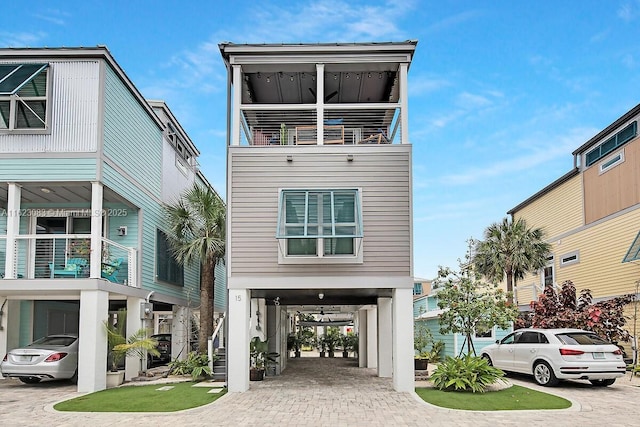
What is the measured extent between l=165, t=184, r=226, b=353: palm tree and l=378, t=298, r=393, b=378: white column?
609 cm

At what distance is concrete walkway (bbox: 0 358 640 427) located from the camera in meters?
11.2

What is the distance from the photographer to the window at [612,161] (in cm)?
2292

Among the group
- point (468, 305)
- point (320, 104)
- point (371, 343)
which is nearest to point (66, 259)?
point (320, 104)

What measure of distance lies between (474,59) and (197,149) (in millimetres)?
14418

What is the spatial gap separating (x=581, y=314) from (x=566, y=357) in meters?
4.92

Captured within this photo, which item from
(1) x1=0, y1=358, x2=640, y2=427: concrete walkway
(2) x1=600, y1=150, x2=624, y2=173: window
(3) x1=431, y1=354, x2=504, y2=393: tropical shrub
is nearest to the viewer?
(1) x1=0, y1=358, x2=640, y2=427: concrete walkway

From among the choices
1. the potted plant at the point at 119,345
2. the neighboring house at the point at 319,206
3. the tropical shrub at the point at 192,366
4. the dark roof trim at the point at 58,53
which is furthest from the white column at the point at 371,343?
the dark roof trim at the point at 58,53

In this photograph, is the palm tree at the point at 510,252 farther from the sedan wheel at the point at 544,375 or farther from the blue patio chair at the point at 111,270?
the blue patio chair at the point at 111,270

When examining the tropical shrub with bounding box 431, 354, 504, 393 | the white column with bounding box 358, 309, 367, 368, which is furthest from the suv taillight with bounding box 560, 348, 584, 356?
the white column with bounding box 358, 309, 367, 368

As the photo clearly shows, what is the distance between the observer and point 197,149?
29.2 meters

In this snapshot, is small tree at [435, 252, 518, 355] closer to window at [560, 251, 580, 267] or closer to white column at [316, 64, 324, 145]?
white column at [316, 64, 324, 145]

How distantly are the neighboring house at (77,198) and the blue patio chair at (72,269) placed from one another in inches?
1.4

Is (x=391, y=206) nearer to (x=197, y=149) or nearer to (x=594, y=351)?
(x=594, y=351)

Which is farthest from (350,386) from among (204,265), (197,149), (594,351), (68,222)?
(197,149)
